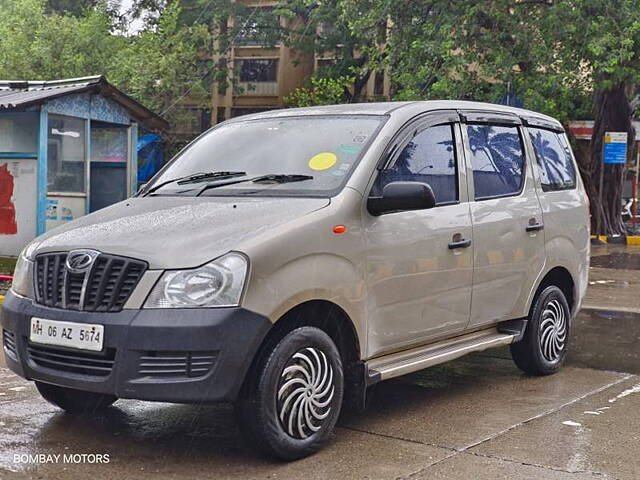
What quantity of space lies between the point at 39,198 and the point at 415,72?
11279mm

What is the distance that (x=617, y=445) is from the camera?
16.9 feet

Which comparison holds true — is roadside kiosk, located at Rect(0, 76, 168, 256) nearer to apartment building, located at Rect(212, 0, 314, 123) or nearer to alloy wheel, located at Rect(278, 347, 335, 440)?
alloy wheel, located at Rect(278, 347, 335, 440)

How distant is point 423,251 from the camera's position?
220 inches

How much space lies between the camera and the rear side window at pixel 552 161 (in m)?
7.04

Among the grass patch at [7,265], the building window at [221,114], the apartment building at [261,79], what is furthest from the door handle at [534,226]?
the building window at [221,114]

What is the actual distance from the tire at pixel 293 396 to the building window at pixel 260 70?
42964mm

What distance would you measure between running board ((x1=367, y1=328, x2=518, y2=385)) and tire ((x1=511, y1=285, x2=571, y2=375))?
0.32 meters

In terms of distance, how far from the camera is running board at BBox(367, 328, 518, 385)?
530cm

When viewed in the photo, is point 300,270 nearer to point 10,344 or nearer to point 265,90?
point 10,344

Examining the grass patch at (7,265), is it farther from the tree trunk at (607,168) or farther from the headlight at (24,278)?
the tree trunk at (607,168)

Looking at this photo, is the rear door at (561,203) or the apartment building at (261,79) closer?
the rear door at (561,203)

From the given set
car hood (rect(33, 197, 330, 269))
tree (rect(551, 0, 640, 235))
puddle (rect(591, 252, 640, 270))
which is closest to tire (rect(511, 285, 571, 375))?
car hood (rect(33, 197, 330, 269))

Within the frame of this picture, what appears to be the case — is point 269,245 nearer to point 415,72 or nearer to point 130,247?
point 130,247

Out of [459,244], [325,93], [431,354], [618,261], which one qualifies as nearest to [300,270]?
[431,354]
